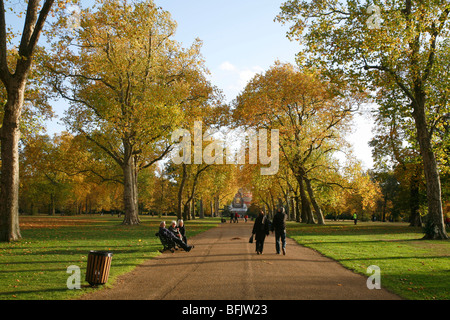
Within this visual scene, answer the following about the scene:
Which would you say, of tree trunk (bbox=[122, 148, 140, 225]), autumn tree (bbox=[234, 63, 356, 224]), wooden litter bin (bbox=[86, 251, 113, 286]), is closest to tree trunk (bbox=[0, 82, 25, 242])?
wooden litter bin (bbox=[86, 251, 113, 286])

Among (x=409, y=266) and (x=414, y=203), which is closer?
(x=409, y=266)

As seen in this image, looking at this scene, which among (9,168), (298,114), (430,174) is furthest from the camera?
(298,114)

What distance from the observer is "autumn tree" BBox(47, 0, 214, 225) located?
27906 millimetres

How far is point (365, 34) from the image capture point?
20312 millimetres

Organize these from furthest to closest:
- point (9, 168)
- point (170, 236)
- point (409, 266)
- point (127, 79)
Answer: point (127, 79), point (9, 168), point (170, 236), point (409, 266)

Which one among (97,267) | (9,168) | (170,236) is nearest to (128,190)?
(9,168)

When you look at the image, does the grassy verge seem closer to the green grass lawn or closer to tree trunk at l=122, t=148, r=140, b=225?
the green grass lawn

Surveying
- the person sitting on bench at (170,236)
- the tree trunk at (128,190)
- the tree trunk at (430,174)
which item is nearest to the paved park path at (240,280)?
the person sitting on bench at (170,236)

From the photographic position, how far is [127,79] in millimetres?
31328

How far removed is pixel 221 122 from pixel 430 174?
24.3 meters

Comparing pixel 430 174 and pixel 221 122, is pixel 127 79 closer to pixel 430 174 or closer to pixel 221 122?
pixel 221 122

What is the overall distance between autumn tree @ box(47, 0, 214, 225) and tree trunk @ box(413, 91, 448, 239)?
16.7 m
